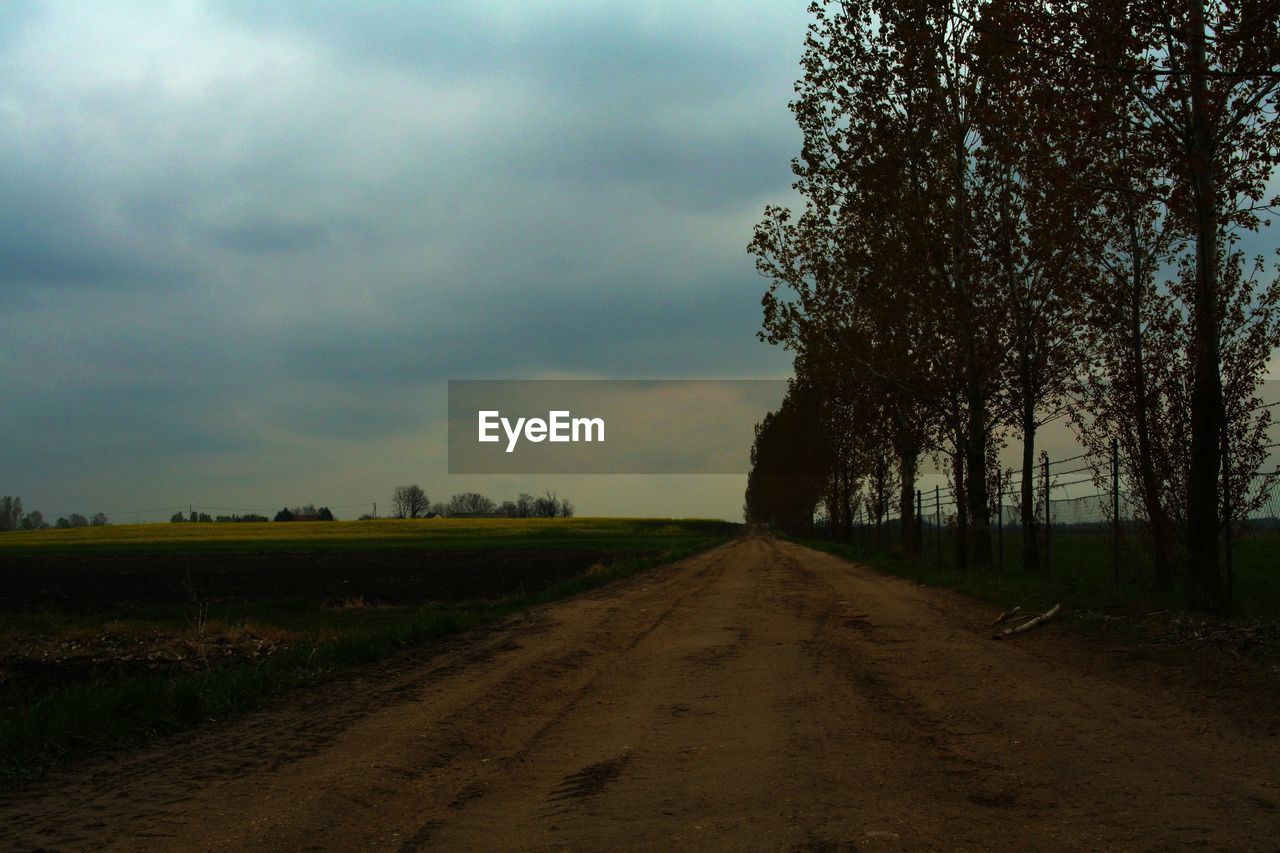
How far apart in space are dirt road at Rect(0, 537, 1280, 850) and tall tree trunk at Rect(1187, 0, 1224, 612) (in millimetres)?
2351

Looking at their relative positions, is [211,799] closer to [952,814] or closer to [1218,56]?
[952,814]

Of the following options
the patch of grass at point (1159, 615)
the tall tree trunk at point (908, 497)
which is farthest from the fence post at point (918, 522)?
the patch of grass at point (1159, 615)

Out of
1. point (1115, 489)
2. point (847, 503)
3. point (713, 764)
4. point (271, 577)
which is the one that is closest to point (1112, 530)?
point (1115, 489)

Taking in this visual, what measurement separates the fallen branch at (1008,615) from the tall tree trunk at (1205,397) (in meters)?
2.21

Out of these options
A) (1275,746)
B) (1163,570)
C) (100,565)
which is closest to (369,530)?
(100,565)

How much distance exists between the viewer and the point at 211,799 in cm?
548

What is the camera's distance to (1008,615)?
13.7m

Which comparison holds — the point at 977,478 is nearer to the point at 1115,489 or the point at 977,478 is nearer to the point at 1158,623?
the point at 1115,489

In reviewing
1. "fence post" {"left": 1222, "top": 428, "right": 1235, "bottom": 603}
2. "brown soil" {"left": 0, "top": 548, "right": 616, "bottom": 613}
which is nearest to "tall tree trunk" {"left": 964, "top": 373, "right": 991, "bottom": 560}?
"brown soil" {"left": 0, "top": 548, "right": 616, "bottom": 613}

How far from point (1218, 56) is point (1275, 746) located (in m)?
7.25

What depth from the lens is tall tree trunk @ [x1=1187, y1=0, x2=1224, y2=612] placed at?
38.3ft

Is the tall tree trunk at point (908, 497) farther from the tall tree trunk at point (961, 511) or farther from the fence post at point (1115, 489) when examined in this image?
the fence post at point (1115, 489)

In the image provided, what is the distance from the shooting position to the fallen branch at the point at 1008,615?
13.1 meters

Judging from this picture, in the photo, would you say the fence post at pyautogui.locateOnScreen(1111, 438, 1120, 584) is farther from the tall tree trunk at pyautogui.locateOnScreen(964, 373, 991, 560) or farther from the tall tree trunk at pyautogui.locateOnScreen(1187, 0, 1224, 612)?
the tall tree trunk at pyautogui.locateOnScreen(964, 373, 991, 560)
